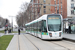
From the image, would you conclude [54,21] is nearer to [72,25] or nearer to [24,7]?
[72,25]

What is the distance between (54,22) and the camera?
2153 cm

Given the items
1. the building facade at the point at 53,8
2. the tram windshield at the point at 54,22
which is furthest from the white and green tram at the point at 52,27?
the building facade at the point at 53,8

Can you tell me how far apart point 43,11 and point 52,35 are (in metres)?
71.4

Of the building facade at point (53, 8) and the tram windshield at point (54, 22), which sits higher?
the building facade at point (53, 8)

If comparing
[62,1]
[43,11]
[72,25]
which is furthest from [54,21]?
[43,11]

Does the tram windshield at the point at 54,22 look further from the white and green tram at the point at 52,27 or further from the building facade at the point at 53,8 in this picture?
the building facade at the point at 53,8

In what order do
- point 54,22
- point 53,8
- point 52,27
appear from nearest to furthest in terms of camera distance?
point 52,27
point 54,22
point 53,8

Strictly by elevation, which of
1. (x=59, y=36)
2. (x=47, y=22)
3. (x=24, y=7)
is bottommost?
(x=59, y=36)

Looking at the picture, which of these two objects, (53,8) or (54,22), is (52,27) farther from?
(53,8)

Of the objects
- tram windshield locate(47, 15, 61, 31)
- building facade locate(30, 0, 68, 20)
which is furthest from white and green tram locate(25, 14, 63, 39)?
building facade locate(30, 0, 68, 20)

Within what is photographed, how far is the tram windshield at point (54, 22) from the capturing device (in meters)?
21.3

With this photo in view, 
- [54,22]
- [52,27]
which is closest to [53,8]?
[54,22]

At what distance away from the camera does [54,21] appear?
21.6 m

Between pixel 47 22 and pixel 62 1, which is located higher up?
pixel 62 1
